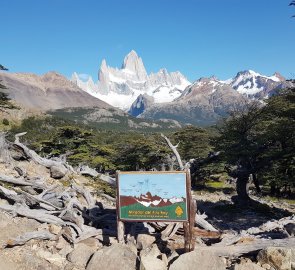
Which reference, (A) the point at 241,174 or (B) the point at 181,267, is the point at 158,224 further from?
(A) the point at 241,174

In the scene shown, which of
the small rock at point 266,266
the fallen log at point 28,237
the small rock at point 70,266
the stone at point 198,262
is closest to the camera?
the small rock at point 266,266

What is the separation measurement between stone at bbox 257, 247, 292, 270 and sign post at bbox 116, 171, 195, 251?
7.57 feet

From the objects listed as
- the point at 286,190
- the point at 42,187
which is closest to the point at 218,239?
the point at 42,187

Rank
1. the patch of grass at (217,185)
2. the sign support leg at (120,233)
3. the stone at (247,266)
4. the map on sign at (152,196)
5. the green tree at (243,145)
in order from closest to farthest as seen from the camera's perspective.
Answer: the stone at (247,266)
the map on sign at (152,196)
the sign support leg at (120,233)
the green tree at (243,145)
the patch of grass at (217,185)

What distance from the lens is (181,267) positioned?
458 inches

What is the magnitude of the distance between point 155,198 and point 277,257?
4289 mm

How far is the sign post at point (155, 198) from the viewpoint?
12.5 m

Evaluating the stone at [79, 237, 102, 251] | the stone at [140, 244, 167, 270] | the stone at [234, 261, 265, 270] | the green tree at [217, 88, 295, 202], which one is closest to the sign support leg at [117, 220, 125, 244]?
the stone at [79, 237, 102, 251]

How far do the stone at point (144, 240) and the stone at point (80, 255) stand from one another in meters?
1.65

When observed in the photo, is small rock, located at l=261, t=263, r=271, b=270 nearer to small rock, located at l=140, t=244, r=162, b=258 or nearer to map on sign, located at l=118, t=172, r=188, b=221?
map on sign, located at l=118, t=172, r=188, b=221

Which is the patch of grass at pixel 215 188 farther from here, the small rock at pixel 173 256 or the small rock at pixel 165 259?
the small rock at pixel 165 259

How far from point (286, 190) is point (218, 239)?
31.5 metres

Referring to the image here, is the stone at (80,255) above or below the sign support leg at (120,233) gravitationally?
below

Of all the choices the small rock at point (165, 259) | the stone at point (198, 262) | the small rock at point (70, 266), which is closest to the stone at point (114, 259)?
the small rock at point (70, 266)
